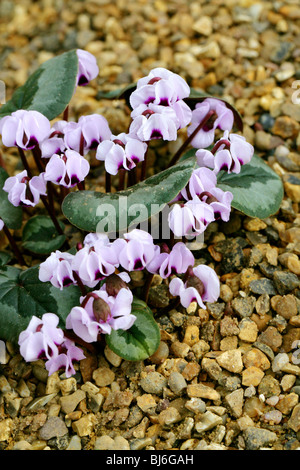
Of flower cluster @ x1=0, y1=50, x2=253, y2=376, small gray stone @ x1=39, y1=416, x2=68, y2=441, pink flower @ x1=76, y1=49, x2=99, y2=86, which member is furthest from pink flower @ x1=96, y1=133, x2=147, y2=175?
small gray stone @ x1=39, y1=416, x2=68, y2=441

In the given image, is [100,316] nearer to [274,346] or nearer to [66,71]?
[274,346]

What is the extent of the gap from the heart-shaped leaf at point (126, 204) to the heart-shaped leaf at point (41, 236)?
330 millimetres

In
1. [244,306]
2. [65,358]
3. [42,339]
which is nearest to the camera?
[42,339]

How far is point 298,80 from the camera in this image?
2.54m

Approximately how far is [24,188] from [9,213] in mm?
238

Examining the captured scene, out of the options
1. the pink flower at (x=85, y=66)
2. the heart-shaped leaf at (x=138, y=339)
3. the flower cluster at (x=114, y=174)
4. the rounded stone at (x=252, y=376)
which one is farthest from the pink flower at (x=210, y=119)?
the rounded stone at (x=252, y=376)

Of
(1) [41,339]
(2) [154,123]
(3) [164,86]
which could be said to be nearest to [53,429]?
(1) [41,339]

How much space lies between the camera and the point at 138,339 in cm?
168

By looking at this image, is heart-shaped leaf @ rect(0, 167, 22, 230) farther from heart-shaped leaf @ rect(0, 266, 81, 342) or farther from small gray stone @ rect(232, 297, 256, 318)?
small gray stone @ rect(232, 297, 256, 318)

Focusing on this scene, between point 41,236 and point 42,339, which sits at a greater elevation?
point 42,339

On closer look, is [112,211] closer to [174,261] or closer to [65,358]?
[174,261]

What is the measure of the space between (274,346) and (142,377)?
384 mm

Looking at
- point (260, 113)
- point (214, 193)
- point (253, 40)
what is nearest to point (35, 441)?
point (214, 193)

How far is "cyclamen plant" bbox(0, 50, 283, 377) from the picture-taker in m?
1.57
